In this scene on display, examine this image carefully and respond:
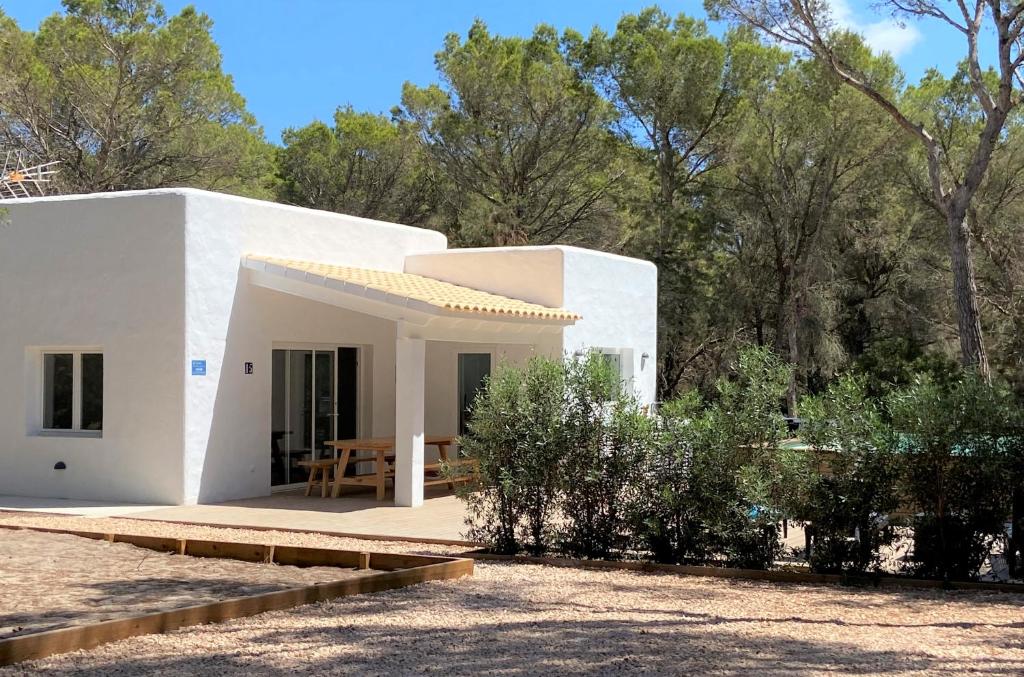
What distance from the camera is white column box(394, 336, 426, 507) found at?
12.7 metres

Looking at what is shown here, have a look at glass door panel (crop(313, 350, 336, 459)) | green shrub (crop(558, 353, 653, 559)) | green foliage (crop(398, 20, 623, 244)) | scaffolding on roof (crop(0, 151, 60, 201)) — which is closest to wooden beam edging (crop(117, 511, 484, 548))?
green shrub (crop(558, 353, 653, 559))

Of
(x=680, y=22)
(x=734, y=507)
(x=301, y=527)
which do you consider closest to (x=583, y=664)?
(x=734, y=507)

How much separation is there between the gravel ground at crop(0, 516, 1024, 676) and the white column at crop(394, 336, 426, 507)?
15.3 ft

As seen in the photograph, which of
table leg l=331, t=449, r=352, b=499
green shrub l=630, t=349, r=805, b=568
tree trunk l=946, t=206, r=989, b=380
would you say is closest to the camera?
green shrub l=630, t=349, r=805, b=568

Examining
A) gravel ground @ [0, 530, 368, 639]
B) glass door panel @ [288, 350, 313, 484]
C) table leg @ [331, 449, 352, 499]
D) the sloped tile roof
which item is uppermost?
the sloped tile roof

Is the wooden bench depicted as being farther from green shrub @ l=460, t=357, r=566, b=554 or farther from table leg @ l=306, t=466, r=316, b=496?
green shrub @ l=460, t=357, r=566, b=554

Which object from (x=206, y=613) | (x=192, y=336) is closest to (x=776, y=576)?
(x=206, y=613)

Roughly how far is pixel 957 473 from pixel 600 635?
359cm

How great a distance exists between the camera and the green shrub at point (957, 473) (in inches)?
323

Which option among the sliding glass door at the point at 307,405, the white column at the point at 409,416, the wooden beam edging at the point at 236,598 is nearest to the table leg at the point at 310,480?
the sliding glass door at the point at 307,405

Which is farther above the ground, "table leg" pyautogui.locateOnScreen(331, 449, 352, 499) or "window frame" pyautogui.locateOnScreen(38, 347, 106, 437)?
"window frame" pyautogui.locateOnScreen(38, 347, 106, 437)

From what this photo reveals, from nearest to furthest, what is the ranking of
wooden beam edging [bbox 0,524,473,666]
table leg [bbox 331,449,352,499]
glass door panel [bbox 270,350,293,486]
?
1. wooden beam edging [bbox 0,524,473,666]
2. table leg [bbox 331,449,352,499]
3. glass door panel [bbox 270,350,293,486]

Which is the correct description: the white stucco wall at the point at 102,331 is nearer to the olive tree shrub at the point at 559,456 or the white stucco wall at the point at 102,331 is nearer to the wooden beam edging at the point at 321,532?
the wooden beam edging at the point at 321,532

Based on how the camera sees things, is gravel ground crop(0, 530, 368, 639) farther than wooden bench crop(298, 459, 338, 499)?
No
